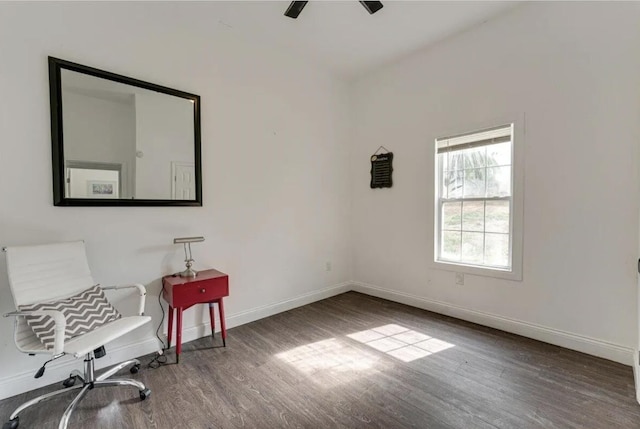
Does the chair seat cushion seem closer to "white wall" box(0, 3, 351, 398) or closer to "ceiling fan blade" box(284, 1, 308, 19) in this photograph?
"white wall" box(0, 3, 351, 398)

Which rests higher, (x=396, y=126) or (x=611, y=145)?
(x=396, y=126)

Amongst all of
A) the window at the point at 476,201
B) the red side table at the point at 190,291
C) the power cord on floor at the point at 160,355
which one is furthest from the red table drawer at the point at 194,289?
the window at the point at 476,201

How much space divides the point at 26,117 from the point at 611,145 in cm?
414

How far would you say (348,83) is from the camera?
4.12 m

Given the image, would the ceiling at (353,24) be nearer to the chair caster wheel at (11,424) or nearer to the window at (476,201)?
the window at (476,201)

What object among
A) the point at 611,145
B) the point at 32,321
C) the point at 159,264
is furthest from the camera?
the point at 159,264

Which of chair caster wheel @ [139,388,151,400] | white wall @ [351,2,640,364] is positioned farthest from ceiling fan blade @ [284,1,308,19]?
chair caster wheel @ [139,388,151,400]

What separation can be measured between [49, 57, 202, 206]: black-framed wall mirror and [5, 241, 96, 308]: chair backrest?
14.0 inches

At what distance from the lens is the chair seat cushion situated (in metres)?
1.62

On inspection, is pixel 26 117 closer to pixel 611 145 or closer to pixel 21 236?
pixel 21 236

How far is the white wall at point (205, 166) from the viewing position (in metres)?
1.92

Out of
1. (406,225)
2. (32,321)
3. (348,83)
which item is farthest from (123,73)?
(406,225)

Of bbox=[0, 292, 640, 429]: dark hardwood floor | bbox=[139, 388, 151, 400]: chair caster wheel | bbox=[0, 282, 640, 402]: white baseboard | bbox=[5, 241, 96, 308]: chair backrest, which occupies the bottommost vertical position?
bbox=[0, 292, 640, 429]: dark hardwood floor

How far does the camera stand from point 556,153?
2457mm
